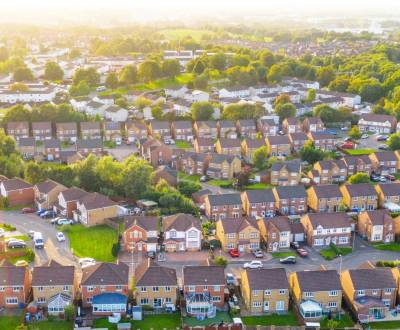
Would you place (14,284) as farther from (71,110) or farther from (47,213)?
(71,110)

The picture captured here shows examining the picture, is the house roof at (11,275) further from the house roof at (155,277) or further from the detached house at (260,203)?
the detached house at (260,203)

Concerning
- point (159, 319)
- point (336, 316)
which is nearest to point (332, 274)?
point (336, 316)

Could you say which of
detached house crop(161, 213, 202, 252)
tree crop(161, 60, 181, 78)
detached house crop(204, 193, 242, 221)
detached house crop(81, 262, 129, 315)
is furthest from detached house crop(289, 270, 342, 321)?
tree crop(161, 60, 181, 78)

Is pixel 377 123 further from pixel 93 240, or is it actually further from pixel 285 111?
pixel 93 240

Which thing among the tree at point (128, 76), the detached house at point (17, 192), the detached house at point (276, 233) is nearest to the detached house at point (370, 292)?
the detached house at point (276, 233)

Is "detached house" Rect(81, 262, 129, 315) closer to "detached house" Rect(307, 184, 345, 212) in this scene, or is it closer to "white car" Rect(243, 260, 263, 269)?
"white car" Rect(243, 260, 263, 269)
